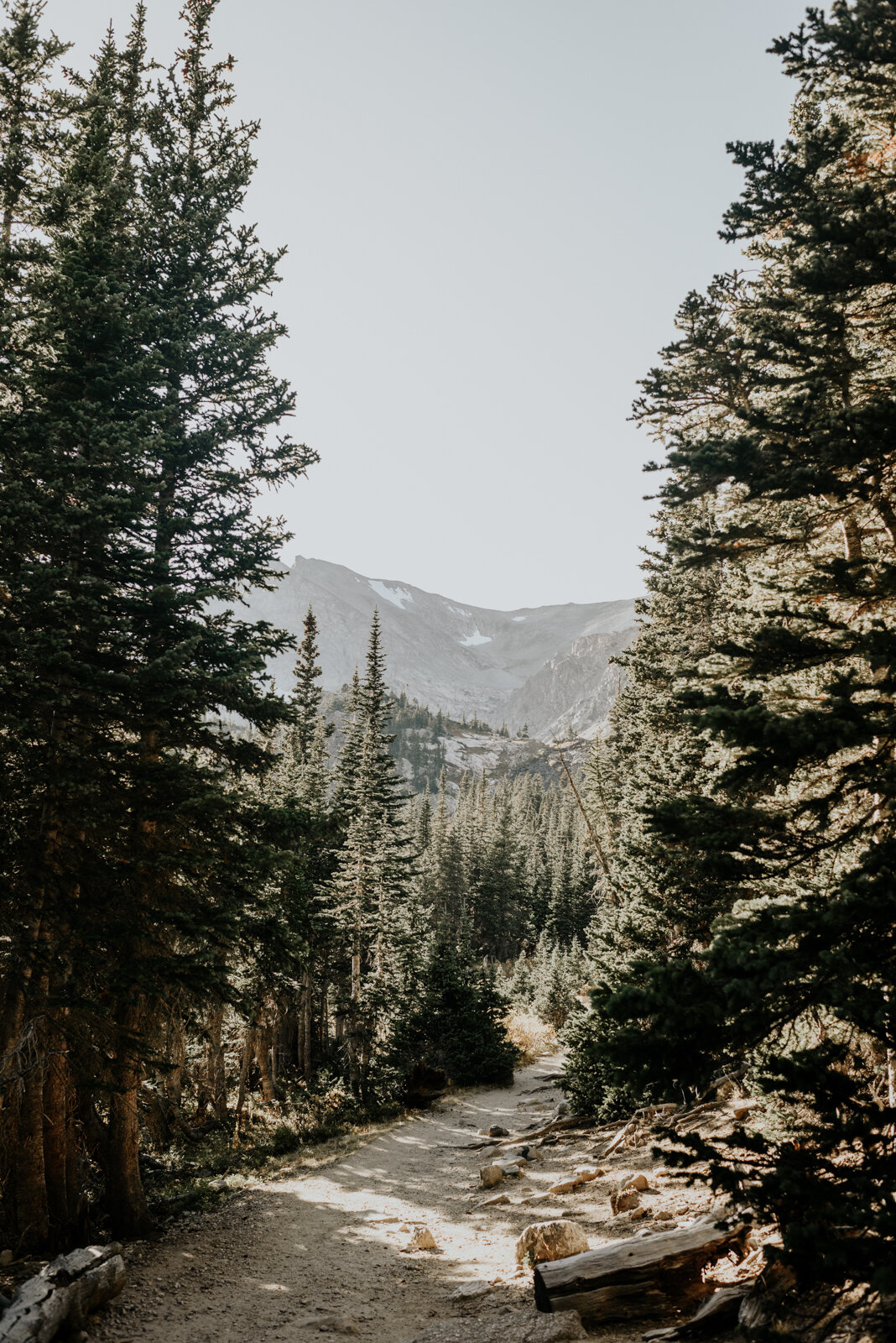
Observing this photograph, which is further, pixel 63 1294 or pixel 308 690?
pixel 308 690

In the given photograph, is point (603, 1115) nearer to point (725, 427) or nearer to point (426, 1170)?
point (426, 1170)

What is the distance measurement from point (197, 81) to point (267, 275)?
198 inches

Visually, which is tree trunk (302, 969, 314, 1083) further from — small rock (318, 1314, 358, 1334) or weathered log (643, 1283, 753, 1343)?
weathered log (643, 1283, 753, 1343)

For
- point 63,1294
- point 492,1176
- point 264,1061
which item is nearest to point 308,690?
point 264,1061

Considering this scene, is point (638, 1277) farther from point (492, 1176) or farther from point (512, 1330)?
point (492, 1176)

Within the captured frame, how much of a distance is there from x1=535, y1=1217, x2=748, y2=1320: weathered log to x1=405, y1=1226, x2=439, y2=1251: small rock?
4775 mm

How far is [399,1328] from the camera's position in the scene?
8.05 m

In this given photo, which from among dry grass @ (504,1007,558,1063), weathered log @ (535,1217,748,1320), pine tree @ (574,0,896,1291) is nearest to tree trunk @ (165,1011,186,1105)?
weathered log @ (535,1217,748,1320)

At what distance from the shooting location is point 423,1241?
10977 millimetres

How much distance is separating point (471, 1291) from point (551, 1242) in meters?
1.14

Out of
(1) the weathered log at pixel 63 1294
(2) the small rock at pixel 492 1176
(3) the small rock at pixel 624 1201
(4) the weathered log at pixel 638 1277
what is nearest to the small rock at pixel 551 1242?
(3) the small rock at pixel 624 1201

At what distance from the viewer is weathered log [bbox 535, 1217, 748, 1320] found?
21.6 ft

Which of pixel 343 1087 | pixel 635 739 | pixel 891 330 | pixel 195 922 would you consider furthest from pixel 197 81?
pixel 343 1087

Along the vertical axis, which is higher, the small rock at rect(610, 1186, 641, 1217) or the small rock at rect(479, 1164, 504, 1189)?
the small rock at rect(610, 1186, 641, 1217)
